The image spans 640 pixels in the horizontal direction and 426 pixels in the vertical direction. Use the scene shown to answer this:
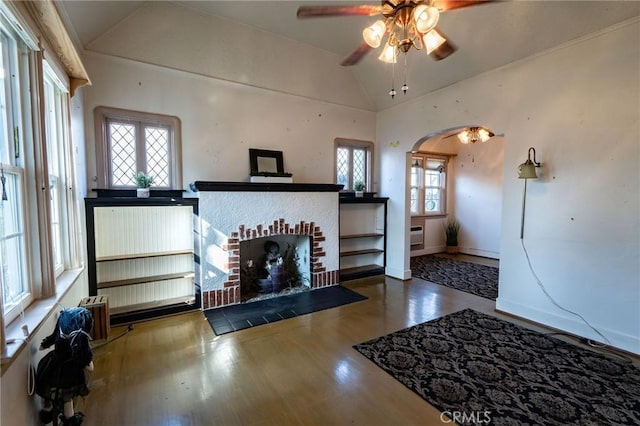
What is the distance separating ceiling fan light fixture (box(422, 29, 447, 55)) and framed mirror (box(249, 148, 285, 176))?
104 inches

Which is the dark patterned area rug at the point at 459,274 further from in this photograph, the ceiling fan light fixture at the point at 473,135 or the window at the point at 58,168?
the window at the point at 58,168

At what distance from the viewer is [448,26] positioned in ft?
11.8

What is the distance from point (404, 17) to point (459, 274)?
479 centimetres

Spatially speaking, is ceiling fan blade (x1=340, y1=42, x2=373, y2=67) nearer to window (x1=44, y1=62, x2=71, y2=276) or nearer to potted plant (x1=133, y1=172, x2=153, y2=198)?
window (x1=44, y1=62, x2=71, y2=276)

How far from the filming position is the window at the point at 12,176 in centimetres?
172

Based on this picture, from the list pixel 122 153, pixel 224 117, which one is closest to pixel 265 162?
pixel 224 117

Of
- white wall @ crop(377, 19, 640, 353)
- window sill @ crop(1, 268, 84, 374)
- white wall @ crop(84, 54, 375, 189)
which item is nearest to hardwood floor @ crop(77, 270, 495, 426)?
window sill @ crop(1, 268, 84, 374)

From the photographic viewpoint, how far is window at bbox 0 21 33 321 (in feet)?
5.65

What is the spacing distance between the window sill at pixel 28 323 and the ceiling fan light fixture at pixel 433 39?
320 cm

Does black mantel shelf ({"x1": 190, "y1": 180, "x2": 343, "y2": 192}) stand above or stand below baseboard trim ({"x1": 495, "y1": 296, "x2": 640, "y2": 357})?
above

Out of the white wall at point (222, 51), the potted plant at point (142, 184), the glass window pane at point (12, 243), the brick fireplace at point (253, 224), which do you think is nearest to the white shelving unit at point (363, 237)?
the brick fireplace at point (253, 224)

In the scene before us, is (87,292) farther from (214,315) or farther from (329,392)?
(329,392)

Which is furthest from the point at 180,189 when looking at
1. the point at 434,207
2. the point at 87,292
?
the point at 434,207

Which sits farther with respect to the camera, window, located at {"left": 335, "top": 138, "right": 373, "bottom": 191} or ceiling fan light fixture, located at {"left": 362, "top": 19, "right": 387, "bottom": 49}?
window, located at {"left": 335, "top": 138, "right": 373, "bottom": 191}
